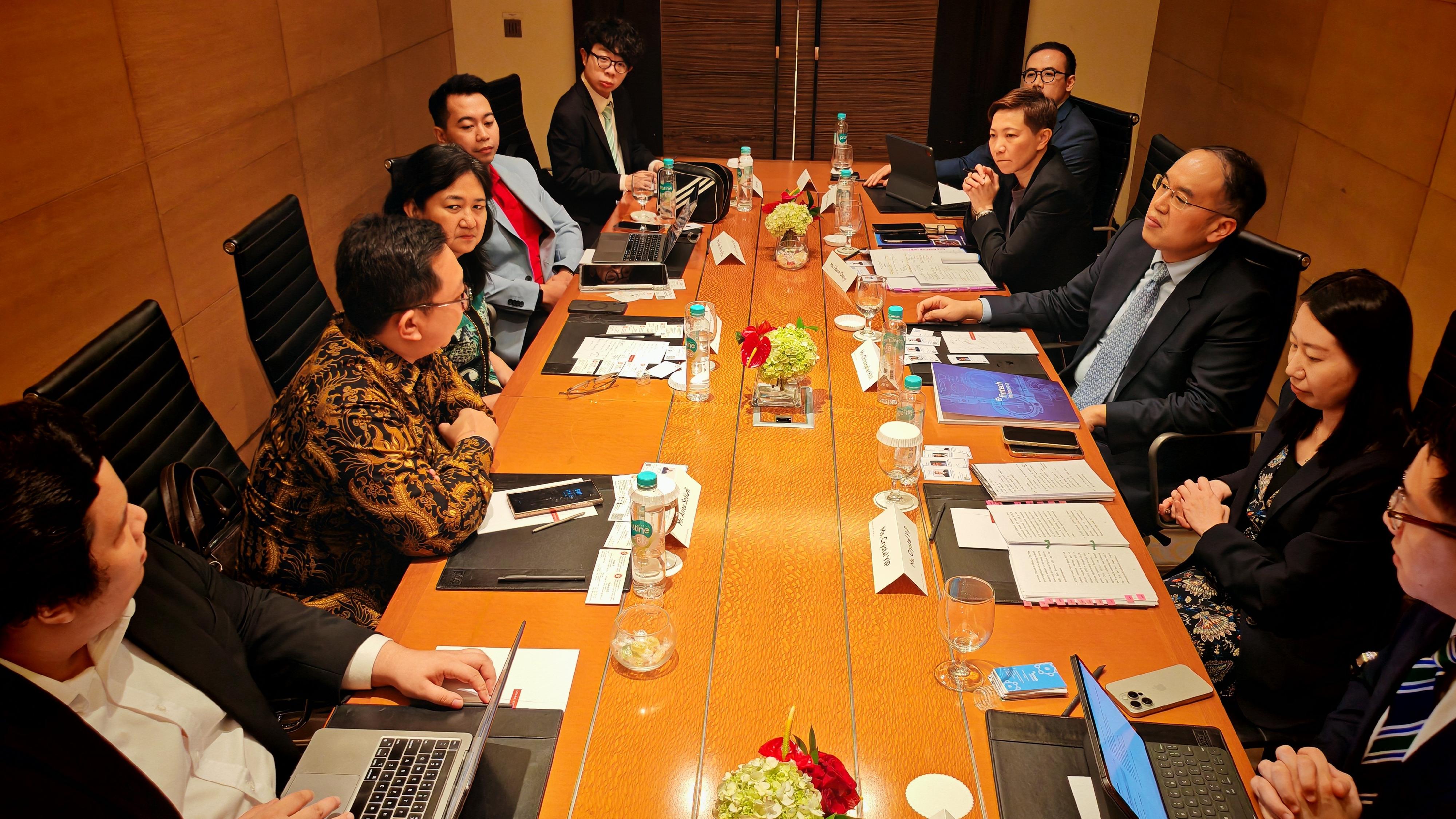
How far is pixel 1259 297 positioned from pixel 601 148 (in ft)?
10.4

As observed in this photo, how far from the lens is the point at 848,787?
3.89 ft

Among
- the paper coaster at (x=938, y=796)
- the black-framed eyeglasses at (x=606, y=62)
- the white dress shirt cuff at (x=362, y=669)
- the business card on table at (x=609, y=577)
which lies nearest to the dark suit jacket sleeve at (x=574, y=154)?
the black-framed eyeglasses at (x=606, y=62)

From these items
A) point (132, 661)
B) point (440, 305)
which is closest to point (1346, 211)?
point (440, 305)

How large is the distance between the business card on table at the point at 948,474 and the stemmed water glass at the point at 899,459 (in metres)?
0.06

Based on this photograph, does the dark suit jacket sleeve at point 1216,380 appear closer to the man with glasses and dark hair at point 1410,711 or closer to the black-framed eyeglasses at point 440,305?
the man with glasses and dark hair at point 1410,711

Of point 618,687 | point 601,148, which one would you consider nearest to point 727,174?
point 601,148

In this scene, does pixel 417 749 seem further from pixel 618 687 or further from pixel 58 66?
pixel 58 66

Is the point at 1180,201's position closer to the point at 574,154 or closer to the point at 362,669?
the point at 362,669

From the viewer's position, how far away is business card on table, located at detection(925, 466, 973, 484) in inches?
87.7

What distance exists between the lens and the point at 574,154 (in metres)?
4.62

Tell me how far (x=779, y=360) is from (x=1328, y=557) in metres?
1.32

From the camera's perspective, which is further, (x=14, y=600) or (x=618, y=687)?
(x=618, y=687)

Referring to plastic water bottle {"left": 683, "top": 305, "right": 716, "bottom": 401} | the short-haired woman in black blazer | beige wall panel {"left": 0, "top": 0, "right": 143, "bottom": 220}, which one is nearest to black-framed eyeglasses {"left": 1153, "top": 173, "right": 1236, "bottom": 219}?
the short-haired woman in black blazer

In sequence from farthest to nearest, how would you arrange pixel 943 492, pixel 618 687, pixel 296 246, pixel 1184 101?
pixel 1184 101 < pixel 296 246 < pixel 943 492 < pixel 618 687
